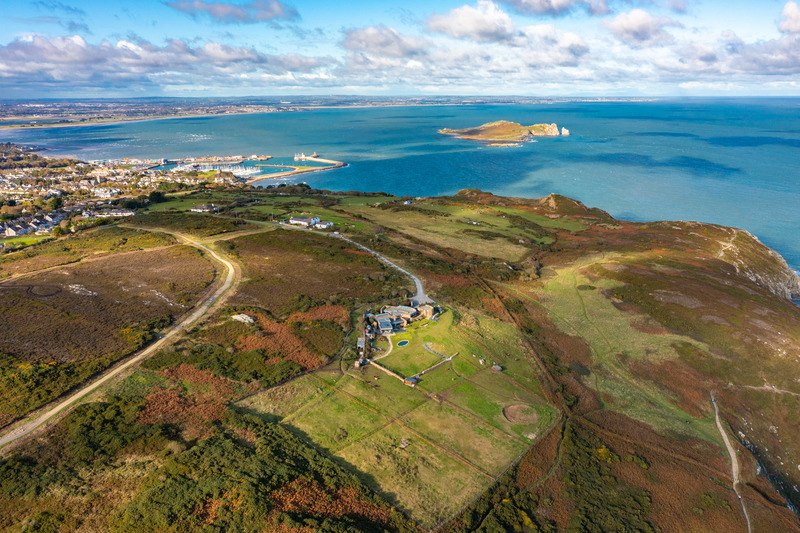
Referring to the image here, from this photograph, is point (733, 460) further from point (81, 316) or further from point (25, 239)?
point (25, 239)

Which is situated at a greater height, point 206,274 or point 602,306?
point 206,274

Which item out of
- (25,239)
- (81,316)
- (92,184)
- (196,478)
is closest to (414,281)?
(196,478)

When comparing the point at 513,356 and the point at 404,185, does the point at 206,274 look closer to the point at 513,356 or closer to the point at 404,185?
the point at 513,356

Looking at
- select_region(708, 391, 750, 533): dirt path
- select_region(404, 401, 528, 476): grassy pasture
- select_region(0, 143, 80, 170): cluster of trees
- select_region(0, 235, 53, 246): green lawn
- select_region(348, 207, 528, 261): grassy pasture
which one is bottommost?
select_region(708, 391, 750, 533): dirt path

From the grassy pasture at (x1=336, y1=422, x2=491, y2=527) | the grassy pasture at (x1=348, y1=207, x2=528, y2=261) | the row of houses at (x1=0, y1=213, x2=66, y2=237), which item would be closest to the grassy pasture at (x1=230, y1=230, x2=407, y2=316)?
the grassy pasture at (x1=348, y1=207, x2=528, y2=261)

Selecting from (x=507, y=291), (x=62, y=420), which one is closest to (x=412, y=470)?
(x=62, y=420)

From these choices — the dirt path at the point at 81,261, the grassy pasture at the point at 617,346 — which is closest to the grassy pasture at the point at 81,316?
the dirt path at the point at 81,261

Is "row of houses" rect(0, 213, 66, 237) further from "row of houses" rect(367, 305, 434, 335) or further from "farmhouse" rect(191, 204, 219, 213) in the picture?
"row of houses" rect(367, 305, 434, 335)
